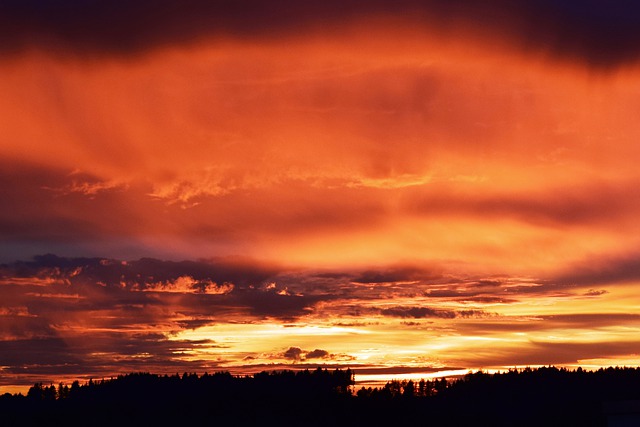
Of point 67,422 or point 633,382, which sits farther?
point 67,422

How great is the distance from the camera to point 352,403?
186 meters

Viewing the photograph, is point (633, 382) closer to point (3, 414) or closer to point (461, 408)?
point (461, 408)

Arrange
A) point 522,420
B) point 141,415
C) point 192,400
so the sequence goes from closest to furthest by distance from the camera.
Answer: point 522,420 < point 141,415 < point 192,400

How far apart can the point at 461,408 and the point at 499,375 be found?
60.7 feet

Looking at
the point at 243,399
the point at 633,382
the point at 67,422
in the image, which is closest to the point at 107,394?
the point at 67,422

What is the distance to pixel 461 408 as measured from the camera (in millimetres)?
166625

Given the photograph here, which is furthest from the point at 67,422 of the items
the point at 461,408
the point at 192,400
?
the point at 461,408

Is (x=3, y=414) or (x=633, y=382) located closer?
(x=633, y=382)

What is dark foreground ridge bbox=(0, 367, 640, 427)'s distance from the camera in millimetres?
152250

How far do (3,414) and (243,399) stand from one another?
56.1 m

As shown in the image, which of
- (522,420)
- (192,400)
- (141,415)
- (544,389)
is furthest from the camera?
(192,400)

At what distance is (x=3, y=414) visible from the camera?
198m

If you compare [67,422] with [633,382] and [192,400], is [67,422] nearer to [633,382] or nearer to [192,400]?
[192,400]

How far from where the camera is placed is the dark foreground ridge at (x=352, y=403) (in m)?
152
